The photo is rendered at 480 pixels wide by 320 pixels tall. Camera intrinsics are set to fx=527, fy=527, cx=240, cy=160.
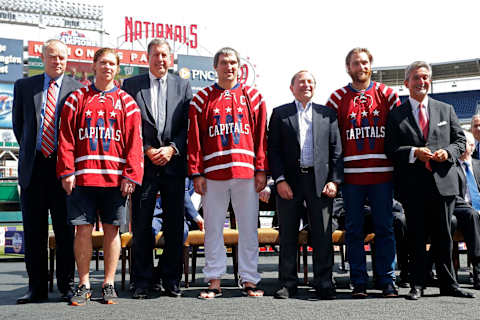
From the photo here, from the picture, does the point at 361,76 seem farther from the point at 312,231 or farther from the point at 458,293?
the point at 458,293

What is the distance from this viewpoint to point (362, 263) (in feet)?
13.0

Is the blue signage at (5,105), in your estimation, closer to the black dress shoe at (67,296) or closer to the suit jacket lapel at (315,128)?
the black dress shoe at (67,296)

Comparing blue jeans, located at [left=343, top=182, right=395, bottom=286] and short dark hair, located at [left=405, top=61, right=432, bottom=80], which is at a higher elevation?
short dark hair, located at [left=405, top=61, right=432, bottom=80]

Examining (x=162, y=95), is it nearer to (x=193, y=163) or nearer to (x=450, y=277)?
(x=193, y=163)

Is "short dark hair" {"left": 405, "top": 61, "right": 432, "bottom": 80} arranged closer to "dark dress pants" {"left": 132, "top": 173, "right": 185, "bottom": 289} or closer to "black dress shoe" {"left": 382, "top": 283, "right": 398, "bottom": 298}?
"black dress shoe" {"left": 382, "top": 283, "right": 398, "bottom": 298}

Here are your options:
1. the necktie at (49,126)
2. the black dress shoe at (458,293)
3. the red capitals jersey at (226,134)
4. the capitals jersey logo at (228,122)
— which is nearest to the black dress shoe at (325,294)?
the black dress shoe at (458,293)

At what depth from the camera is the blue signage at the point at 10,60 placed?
92.2 ft

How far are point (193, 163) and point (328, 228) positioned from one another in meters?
1.13

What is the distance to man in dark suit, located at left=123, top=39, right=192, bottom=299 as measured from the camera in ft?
12.8

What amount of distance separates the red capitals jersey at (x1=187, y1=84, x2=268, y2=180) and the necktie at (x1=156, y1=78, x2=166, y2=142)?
21 cm

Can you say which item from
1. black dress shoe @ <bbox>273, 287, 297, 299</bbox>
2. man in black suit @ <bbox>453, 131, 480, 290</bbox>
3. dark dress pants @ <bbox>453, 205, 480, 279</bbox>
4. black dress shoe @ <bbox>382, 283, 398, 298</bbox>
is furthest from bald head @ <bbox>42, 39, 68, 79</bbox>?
dark dress pants @ <bbox>453, 205, 480, 279</bbox>

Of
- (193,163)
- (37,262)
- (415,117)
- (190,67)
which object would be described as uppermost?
(190,67)

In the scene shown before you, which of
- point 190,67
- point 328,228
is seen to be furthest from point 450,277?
point 190,67

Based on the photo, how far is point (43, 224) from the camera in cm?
393
